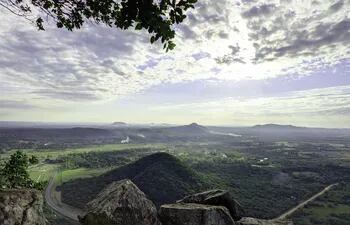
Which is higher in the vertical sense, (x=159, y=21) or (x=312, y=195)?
(x=159, y=21)

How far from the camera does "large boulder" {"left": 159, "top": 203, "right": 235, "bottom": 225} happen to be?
15.2m

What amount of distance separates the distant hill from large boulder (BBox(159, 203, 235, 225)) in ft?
266

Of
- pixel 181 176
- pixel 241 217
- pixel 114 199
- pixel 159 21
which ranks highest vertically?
pixel 159 21

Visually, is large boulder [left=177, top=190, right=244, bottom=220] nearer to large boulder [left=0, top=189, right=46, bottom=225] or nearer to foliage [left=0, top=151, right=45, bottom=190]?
large boulder [left=0, top=189, right=46, bottom=225]

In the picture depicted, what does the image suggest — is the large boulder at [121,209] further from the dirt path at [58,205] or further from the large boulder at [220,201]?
the dirt path at [58,205]

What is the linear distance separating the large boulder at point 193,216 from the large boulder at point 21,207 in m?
5.75

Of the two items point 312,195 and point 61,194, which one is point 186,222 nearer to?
point 61,194

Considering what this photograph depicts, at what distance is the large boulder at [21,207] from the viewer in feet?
35.6

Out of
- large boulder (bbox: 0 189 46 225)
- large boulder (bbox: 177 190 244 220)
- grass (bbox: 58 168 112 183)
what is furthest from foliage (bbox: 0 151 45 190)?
grass (bbox: 58 168 112 183)

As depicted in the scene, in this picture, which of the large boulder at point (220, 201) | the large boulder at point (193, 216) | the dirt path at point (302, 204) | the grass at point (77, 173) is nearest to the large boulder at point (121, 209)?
the large boulder at point (193, 216)

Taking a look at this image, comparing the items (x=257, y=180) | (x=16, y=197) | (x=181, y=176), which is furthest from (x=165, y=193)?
(x=16, y=197)

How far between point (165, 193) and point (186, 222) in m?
90.7

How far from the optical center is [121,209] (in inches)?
555

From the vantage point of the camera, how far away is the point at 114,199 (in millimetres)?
14359
